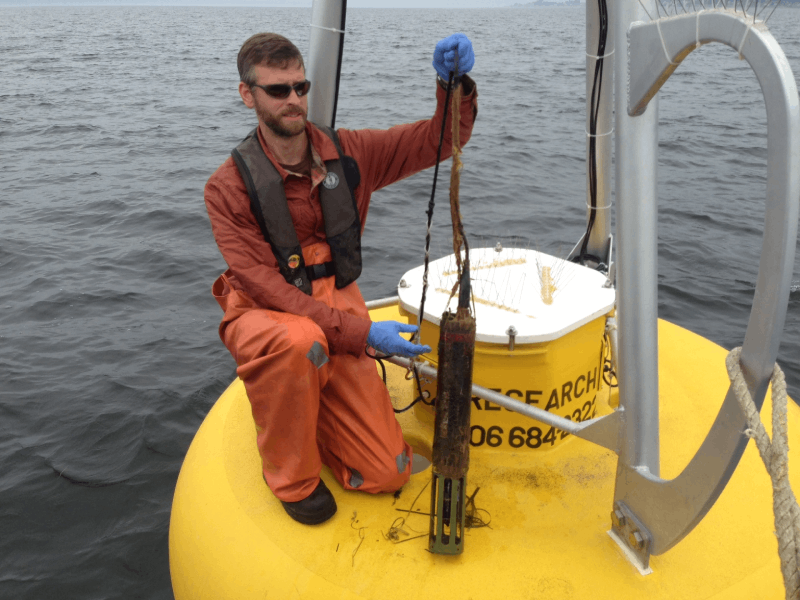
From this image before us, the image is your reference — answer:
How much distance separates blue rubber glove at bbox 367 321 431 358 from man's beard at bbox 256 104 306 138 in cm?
72

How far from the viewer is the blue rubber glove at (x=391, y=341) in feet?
8.00

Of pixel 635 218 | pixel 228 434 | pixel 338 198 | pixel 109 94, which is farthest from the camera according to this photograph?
pixel 109 94

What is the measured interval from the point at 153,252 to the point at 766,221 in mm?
6946

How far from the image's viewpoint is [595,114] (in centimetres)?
331

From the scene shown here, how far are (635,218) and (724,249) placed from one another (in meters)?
6.18

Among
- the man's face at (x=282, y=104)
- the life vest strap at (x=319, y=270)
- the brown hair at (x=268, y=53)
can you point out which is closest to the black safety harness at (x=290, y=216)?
the life vest strap at (x=319, y=270)

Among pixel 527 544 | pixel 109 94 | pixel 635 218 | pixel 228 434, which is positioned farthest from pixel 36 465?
pixel 109 94

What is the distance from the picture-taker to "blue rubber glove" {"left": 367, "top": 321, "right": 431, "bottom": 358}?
96.0 inches

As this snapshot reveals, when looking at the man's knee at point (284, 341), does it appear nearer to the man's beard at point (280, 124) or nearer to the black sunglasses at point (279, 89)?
the man's beard at point (280, 124)

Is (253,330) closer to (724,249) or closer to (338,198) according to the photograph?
(338,198)

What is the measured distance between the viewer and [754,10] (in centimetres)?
149

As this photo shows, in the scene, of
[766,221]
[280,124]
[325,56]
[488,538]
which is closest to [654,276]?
[766,221]

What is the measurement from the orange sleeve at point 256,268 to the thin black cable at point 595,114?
1.55 metres

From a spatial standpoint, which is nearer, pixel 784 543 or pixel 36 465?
pixel 784 543
